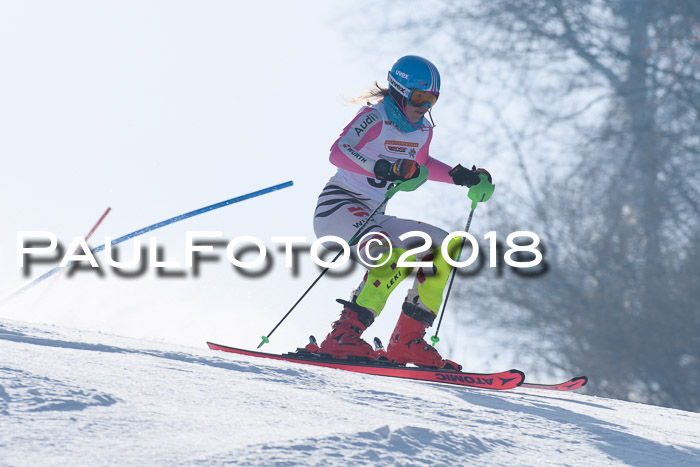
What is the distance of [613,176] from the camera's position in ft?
56.4

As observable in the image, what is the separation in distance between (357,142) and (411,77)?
0.43 metres

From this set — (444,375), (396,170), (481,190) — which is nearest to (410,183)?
(396,170)

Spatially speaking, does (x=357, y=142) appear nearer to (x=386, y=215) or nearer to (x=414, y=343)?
(x=386, y=215)

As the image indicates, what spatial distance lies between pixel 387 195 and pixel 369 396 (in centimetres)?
155

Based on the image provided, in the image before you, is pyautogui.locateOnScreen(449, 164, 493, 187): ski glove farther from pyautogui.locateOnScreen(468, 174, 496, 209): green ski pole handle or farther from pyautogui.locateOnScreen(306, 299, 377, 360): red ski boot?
pyautogui.locateOnScreen(306, 299, 377, 360): red ski boot

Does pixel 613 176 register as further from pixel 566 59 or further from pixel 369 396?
pixel 369 396

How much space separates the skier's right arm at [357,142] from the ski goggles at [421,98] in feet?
0.61

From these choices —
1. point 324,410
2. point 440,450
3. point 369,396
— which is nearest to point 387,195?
point 369,396

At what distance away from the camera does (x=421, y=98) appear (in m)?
4.92

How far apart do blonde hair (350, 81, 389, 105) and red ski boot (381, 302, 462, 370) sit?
1083 millimetres

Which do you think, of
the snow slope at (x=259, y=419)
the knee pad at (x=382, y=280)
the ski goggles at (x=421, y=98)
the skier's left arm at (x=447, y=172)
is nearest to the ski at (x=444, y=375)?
the knee pad at (x=382, y=280)

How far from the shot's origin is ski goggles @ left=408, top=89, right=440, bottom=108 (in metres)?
4.89

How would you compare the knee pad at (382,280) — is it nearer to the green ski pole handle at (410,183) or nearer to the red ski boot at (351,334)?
the red ski boot at (351,334)

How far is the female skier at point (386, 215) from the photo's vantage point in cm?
487
